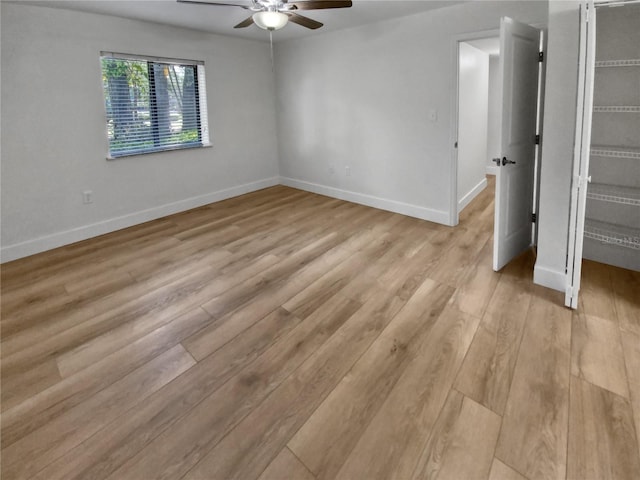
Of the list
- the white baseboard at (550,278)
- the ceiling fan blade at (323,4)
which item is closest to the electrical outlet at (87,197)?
the ceiling fan blade at (323,4)

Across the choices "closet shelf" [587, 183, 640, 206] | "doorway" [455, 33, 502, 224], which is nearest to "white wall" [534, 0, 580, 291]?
"closet shelf" [587, 183, 640, 206]

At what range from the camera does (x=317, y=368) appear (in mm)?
2043

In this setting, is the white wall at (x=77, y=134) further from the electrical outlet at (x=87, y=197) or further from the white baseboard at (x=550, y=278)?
the white baseboard at (x=550, y=278)

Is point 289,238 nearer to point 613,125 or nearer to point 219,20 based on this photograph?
point 219,20

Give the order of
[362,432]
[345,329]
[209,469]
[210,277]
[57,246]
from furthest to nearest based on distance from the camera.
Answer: [57,246], [210,277], [345,329], [362,432], [209,469]

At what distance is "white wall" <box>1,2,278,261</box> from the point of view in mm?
3531

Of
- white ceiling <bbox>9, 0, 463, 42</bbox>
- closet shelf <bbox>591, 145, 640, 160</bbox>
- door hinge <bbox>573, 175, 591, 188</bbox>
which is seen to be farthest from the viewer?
white ceiling <bbox>9, 0, 463, 42</bbox>

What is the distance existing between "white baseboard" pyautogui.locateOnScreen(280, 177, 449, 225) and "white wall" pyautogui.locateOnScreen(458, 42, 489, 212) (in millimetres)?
567

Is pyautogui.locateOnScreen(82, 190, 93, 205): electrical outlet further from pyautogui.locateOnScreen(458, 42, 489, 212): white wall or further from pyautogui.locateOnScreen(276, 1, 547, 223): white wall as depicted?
pyautogui.locateOnScreen(458, 42, 489, 212): white wall

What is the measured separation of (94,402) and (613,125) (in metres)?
3.96

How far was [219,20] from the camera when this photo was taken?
4176 millimetres

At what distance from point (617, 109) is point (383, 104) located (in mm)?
2369

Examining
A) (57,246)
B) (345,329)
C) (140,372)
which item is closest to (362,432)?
(345,329)

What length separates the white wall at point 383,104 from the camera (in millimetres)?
3918
